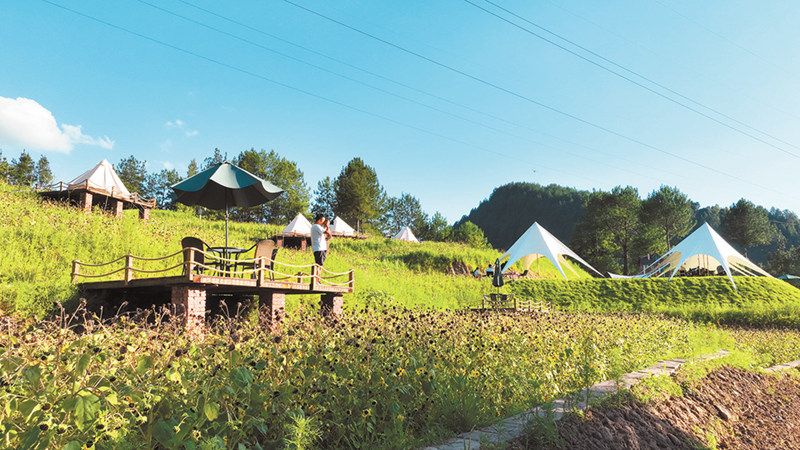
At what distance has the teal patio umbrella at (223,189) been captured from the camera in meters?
10.1

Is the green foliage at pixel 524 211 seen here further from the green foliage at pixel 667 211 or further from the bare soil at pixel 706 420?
the bare soil at pixel 706 420

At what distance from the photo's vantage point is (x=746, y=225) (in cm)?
5672

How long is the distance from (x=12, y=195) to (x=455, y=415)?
971 inches

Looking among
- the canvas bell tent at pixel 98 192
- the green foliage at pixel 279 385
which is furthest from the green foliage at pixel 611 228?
the green foliage at pixel 279 385

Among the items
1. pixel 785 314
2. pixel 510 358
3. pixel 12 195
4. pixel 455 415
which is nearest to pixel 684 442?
pixel 510 358

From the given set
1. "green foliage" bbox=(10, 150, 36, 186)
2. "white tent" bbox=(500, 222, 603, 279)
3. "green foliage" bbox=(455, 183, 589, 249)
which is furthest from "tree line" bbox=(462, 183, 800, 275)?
"green foliage" bbox=(10, 150, 36, 186)

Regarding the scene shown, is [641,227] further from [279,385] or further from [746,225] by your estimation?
[279,385]

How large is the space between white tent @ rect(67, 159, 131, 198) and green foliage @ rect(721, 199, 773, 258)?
66463mm

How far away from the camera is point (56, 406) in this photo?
265 cm

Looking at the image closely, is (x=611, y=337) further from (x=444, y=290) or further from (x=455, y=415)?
(x=444, y=290)

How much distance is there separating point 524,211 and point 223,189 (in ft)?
355

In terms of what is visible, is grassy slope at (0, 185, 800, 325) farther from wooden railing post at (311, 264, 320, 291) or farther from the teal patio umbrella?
the teal patio umbrella

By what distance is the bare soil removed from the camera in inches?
144

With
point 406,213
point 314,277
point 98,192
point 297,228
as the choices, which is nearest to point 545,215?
point 406,213
